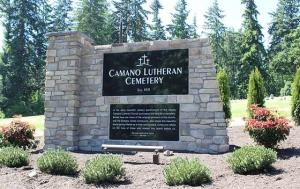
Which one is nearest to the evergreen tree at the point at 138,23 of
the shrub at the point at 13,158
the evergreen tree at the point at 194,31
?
the evergreen tree at the point at 194,31

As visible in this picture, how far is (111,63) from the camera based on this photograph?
11.2 m

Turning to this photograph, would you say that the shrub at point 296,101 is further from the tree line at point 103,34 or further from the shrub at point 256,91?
the tree line at point 103,34

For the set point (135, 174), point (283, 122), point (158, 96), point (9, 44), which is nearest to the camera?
point (135, 174)

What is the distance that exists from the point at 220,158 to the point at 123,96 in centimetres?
322

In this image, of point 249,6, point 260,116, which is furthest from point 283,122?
point 249,6

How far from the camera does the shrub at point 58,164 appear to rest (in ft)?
26.8

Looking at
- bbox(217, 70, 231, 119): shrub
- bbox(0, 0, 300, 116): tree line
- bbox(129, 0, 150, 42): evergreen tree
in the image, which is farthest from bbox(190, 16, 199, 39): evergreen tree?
bbox(217, 70, 231, 119): shrub

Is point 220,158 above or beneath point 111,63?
beneath

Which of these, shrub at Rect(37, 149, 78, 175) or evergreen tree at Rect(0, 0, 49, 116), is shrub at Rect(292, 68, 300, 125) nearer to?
shrub at Rect(37, 149, 78, 175)

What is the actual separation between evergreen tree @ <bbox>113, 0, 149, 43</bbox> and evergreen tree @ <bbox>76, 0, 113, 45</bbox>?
5.62ft

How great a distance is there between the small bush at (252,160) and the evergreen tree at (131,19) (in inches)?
1392

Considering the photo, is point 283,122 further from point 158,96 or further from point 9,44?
point 9,44

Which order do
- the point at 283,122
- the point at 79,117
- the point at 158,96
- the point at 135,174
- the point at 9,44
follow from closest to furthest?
the point at 135,174, the point at 283,122, the point at 158,96, the point at 79,117, the point at 9,44

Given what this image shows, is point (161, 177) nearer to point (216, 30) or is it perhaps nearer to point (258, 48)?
point (258, 48)
